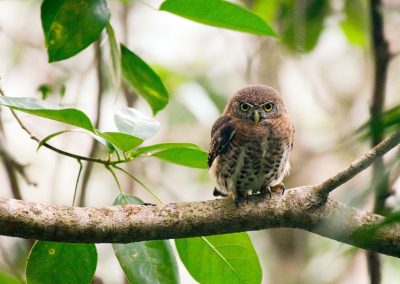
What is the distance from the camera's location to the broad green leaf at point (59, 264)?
2252mm

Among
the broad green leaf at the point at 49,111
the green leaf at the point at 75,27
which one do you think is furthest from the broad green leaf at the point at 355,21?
the broad green leaf at the point at 49,111

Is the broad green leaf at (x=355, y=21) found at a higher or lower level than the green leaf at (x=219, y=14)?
higher

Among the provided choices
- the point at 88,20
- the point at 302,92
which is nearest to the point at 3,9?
the point at 302,92

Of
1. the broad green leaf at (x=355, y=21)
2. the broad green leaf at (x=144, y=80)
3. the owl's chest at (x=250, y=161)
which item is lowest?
the owl's chest at (x=250, y=161)

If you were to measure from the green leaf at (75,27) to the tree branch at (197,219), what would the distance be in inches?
23.3

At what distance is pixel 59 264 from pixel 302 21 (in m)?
2.34

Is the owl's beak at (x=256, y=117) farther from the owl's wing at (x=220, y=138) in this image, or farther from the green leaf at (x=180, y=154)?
the green leaf at (x=180, y=154)

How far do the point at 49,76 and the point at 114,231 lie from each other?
4130 mm

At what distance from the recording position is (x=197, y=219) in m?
2.34

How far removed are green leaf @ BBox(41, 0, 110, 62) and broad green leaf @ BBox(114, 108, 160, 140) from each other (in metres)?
0.32

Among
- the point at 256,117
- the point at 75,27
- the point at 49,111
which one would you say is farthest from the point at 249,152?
the point at 49,111

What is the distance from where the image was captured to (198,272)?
2.53 metres

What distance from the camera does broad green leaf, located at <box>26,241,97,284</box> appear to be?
2252mm

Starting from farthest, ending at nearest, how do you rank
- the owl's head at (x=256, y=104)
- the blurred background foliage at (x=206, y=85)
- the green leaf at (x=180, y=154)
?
the blurred background foliage at (x=206, y=85), the owl's head at (x=256, y=104), the green leaf at (x=180, y=154)
